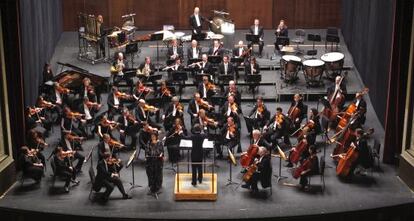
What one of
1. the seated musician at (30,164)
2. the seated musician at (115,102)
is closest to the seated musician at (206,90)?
the seated musician at (115,102)

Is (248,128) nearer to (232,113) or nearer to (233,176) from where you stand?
(232,113)

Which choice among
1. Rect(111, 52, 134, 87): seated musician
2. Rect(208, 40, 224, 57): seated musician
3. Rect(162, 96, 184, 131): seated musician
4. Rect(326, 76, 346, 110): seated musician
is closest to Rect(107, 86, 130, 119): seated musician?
Rect(162, 96, 184, 131): seated musician

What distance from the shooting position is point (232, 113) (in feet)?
59.2

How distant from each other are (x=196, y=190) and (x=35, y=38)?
6849mm

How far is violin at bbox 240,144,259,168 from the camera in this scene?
52.2 feet

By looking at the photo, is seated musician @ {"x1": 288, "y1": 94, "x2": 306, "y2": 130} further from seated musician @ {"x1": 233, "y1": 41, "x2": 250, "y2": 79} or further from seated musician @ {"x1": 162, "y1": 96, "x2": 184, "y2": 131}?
seated musician @ {"x1": 233, "y1": 41, "x2": 250, "y2": 79}

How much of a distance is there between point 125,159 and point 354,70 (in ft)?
25.2

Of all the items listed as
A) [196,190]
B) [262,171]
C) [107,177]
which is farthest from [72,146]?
[262,171]

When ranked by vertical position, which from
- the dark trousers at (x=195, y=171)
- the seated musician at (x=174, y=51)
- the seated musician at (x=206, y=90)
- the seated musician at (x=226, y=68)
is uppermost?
the seated musician at (x=174, y=51)

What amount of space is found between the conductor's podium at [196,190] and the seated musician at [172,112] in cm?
212

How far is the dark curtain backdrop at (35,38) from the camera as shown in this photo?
18.9m

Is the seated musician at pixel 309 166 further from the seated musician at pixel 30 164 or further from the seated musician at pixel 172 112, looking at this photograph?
the seated musician at pixel 30 164

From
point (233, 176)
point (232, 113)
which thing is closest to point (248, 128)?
point (232, 113)

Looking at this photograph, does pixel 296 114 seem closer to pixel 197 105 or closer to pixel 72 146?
pixel 197 105
